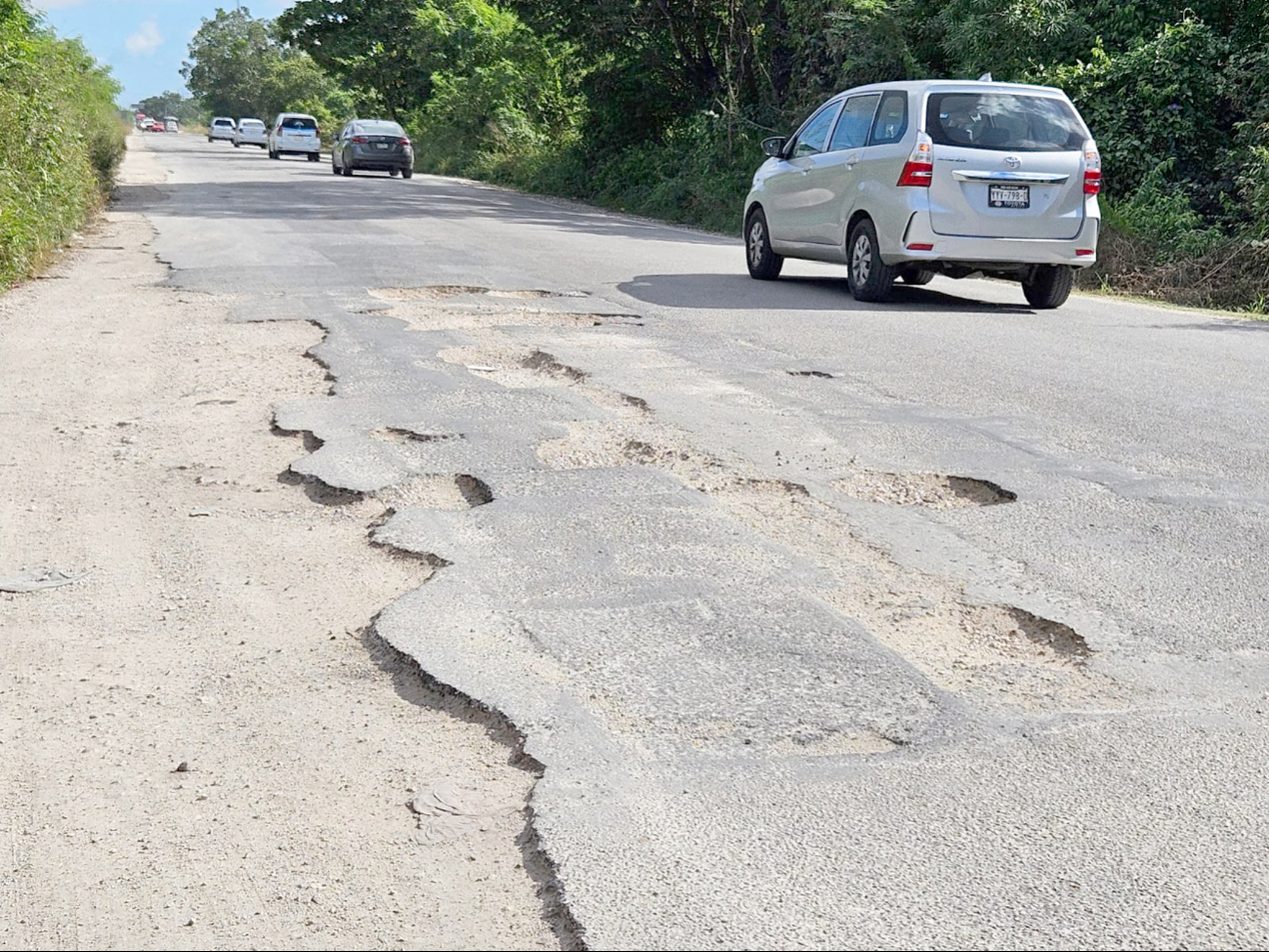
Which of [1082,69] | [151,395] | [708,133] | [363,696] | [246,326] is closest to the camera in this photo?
[363,696]

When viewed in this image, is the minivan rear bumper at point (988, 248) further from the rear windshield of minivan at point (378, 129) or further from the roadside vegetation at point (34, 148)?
the rear windshield of minivan at point (378, 129)

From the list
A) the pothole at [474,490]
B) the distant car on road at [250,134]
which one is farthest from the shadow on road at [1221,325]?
the distant car on road at [250,134]

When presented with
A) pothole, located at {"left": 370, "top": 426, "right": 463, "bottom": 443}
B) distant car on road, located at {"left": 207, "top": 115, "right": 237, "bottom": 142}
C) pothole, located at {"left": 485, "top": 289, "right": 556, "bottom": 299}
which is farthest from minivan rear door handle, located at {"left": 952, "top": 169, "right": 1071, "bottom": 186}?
distant car on road, located at {"left": 207, "top": 115, "right": 237, "bottom": 142}

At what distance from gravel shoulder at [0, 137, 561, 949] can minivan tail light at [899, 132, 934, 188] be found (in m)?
6.54

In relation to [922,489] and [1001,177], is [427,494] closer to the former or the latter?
[922,489]

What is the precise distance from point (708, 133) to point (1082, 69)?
10.4 metres

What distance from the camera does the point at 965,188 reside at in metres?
11.4

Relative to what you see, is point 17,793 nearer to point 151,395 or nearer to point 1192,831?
point 1192,831

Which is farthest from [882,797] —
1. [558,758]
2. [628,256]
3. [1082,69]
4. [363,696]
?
[1082,69]

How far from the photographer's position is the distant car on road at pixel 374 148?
123ft

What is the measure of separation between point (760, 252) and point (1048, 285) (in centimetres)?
289

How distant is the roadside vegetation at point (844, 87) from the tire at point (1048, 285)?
2.96 m

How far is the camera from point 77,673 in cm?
384

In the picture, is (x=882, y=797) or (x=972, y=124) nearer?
(x=882, y=797)
